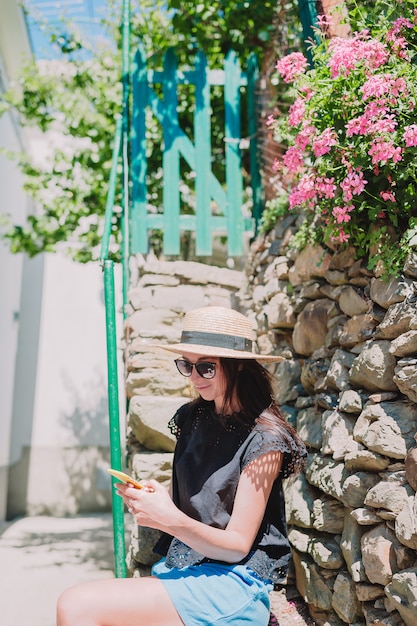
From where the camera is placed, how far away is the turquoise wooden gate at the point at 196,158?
4.46 m

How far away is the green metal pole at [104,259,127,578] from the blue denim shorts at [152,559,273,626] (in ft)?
3.14

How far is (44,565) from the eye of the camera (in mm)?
4062

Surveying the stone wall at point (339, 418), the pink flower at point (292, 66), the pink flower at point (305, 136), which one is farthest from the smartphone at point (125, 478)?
the pink flower at point (292, 66)

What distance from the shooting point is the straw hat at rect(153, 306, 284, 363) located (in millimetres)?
2027

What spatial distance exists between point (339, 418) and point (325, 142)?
108 cm

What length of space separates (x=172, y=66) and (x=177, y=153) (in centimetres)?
66

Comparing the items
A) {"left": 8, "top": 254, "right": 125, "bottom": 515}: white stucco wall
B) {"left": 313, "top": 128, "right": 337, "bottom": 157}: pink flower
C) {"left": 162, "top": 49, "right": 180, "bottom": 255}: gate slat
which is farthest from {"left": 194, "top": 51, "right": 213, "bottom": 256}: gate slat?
{"left": 8, "top": 254, "right": 125, "bottom": 515}: white stucco wall

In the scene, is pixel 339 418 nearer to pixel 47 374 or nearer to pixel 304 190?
pixel 304 190

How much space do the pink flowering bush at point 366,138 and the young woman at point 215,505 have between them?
68cm

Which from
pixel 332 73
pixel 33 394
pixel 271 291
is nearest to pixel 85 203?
pixel 33 394

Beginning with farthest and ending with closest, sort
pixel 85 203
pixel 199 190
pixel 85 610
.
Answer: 1. pixel 85 203
2. pixel 199 190
3. pixel 85 610

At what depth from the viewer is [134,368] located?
11.7 feet

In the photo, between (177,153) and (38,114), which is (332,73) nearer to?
(177,153)

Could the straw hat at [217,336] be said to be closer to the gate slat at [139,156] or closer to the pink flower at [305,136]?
the pink flower at [305,136]
